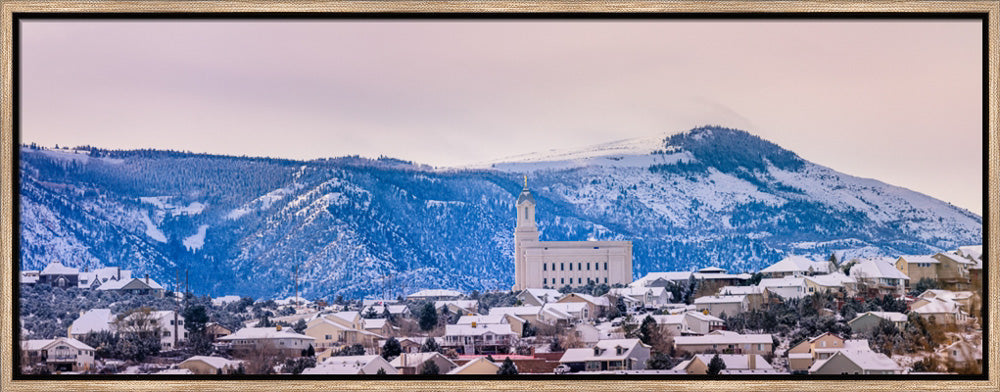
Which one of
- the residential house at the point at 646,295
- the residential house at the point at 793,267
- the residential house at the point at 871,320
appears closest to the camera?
the residential house at the point at 871,320

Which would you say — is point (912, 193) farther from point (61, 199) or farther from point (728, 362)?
point (61, 199)

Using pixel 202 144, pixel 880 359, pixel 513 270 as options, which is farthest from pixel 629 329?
pixel 202 144

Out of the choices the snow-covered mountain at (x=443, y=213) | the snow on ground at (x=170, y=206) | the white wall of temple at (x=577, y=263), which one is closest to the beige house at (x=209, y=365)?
the snow-covered mountain at (x=443, y=213)

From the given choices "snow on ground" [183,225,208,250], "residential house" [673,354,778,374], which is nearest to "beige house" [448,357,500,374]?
"residential house" [673,354,778,374]

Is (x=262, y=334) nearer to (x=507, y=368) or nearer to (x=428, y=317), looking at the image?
(x=428, y=317)

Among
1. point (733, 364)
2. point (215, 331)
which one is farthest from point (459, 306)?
point (733, 364)

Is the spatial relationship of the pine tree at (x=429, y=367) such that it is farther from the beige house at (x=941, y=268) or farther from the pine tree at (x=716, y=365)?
the beige house at (x=941, y=268)
